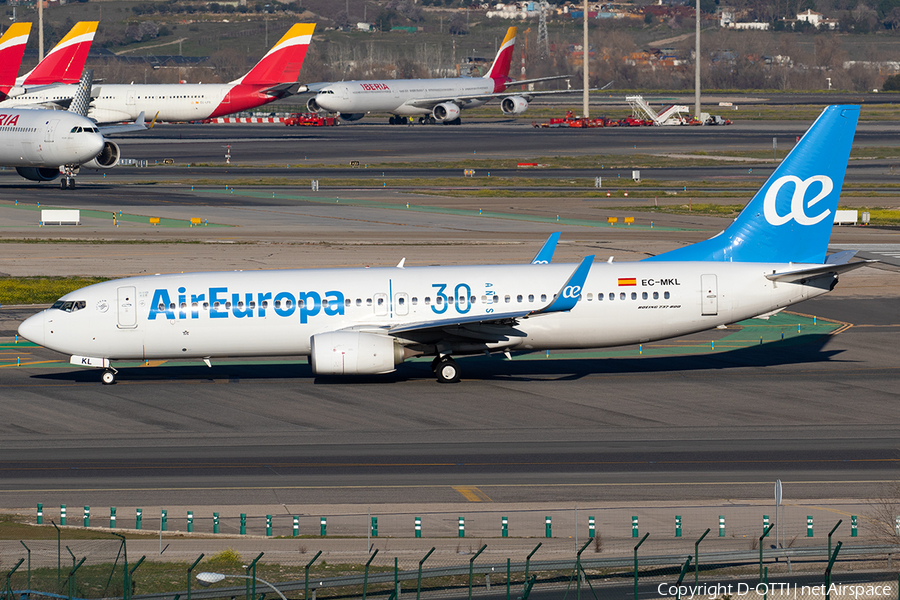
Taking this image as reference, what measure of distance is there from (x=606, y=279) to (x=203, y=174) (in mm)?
77795

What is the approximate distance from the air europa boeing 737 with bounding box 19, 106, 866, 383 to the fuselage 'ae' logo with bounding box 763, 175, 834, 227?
70.8 inches

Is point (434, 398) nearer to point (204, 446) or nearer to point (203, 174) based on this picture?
point (204, 446)

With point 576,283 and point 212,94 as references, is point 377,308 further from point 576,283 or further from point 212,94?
point 212,94

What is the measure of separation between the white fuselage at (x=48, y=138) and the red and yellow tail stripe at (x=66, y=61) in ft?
98.3

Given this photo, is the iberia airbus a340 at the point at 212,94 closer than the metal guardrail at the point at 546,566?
No

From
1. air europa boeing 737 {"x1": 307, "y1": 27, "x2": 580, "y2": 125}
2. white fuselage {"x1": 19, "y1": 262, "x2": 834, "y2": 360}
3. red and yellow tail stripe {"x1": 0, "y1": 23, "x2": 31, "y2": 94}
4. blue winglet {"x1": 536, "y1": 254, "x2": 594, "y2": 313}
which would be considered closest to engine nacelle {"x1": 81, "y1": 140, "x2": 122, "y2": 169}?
red and yellow tail stripe {"x1": 0, "y1": 23, "x2": 31, "y2": 94}

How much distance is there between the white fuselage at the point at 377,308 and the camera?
41.5m

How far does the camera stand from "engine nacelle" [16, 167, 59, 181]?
10238cm

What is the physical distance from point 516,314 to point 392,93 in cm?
13689

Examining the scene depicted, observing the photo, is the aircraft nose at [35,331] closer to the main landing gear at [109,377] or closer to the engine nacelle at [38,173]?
the main landing gear at [109,377]

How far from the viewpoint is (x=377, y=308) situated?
4178 cm

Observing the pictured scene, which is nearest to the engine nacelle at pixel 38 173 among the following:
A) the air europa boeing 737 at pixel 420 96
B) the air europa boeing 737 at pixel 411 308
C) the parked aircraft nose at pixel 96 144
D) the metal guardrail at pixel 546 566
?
the parked aircraft nose at pixel 96 144

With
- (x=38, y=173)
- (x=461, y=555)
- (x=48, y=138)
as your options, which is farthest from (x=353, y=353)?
(x=38, y=173)

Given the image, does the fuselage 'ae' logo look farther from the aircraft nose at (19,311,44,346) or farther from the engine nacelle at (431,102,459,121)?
the engine nacelle at (431,102,459,121)
